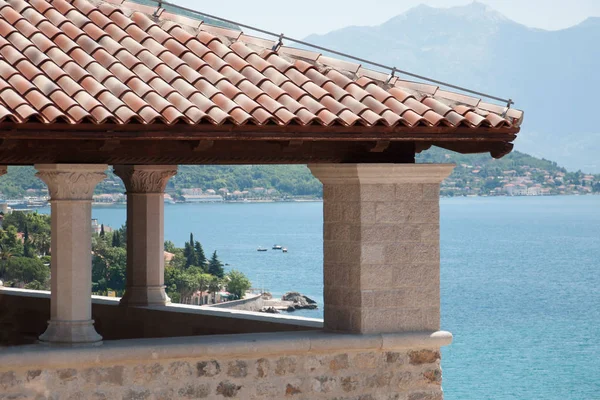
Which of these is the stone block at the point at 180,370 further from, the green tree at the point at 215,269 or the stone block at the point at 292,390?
the green tree at the point at 215,269

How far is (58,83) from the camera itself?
714 cm

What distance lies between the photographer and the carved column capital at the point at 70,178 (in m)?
7.15

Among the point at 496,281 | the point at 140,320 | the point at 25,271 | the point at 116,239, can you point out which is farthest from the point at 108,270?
the point at 140,320

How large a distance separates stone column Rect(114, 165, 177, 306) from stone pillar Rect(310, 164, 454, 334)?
109 inches

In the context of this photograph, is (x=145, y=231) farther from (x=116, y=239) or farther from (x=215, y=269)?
(x=215, y=269)

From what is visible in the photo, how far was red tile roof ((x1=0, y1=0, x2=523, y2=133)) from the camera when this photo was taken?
691 centimetres

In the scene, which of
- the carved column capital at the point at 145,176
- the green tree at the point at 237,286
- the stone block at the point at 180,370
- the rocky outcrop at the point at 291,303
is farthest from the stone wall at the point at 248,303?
the stone block at the point at 180,370

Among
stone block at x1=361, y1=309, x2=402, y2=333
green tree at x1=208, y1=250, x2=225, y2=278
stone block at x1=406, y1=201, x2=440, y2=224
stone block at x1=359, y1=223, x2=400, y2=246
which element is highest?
stone block at x1=406, y1=201, x2=440, y2=224

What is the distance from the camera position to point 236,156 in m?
8.01

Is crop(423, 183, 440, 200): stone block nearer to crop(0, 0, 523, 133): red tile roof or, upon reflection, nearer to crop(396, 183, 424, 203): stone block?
crop(396, 183, 424, 203): stone block

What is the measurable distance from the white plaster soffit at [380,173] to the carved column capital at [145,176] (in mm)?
2615

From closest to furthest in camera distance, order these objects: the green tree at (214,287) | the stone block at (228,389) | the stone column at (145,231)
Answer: the stone block at (228,389) < the stone column at (145,231) < the green tree at (214,287)

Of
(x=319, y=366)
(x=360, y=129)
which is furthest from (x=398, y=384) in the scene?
(x=360, y=129)

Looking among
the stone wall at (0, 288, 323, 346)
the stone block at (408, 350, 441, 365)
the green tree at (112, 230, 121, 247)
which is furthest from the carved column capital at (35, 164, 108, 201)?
the green tree at (112, 230, 121, 247)
